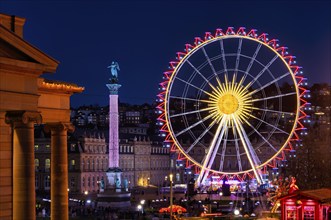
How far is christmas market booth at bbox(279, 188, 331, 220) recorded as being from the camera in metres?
40.2

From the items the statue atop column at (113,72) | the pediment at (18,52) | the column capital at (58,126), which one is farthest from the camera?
the statue atop column at (113,72)

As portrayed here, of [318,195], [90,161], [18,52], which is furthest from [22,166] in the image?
[90,161]

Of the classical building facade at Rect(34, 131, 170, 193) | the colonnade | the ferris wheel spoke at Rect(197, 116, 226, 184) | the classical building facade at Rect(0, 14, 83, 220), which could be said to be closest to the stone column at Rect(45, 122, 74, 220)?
the classical building facade at Rect(0, 14, 83, 220)

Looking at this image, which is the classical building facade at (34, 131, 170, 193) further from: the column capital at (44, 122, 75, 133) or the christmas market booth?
the column capital at (44, 122, 75, 133)

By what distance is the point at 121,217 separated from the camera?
7206cm

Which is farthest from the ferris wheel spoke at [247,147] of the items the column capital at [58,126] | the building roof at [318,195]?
the column capital at [58,126]

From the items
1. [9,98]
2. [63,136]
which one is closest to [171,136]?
[63,136]

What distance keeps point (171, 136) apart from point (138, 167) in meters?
119

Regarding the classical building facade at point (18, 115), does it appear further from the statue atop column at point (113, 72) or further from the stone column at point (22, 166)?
the statue atop column at point (113, 72)

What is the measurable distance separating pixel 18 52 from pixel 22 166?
12.0 feet

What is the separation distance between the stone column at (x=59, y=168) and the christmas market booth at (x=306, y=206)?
1583 cm

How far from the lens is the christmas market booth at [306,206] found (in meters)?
40.2

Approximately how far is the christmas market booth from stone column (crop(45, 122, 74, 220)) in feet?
51.9

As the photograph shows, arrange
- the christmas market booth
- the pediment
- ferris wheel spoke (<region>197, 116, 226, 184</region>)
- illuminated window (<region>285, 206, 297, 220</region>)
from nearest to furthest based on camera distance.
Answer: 1. the pediment
2. the christmas market booth
3. illuminated window (<region>285, 206, 297, 220</region>)
4. ferris wheel spoke (<region>197, 116, 226, 184</region>)
